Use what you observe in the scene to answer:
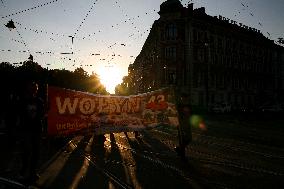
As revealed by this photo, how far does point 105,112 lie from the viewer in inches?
477

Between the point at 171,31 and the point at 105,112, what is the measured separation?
4385 cm

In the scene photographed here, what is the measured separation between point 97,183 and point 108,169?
1.23m

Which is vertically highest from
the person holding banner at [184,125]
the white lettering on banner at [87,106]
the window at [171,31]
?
the window at [171,31]

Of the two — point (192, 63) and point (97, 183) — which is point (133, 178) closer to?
point (97, 183)

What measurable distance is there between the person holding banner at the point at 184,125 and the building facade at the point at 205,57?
3593 centimetres

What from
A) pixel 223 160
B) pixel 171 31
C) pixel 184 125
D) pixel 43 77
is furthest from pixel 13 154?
pixel 43 77

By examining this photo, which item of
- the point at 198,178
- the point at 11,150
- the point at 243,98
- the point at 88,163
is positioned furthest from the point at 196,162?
the point at 243,98

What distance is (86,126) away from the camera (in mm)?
11336

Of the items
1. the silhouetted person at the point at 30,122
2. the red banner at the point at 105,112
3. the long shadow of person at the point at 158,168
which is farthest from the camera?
the red banner at the point at 105,112

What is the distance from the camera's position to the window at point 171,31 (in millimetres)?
54188

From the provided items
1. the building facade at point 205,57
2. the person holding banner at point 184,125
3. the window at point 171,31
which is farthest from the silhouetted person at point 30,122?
the window at point 171,31

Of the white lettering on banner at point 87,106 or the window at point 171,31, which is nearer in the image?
the white lettering on banner at point 87,106

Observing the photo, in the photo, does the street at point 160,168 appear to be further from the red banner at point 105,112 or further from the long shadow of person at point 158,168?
the red banner at point 105,112

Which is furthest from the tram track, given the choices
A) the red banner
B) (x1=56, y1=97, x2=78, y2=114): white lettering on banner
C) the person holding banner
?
(x1=56, y1=97, x2=78, y2=114): white lettering on banner
